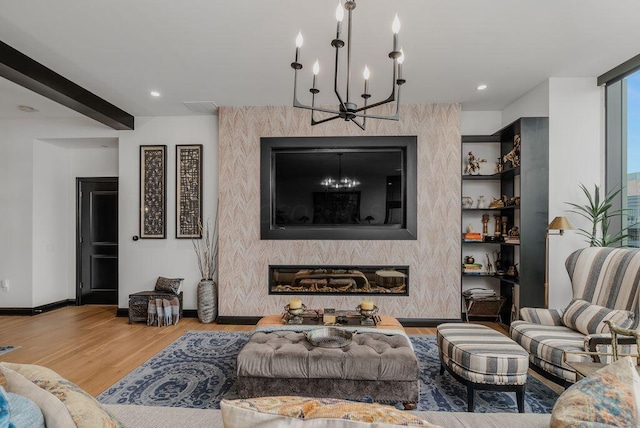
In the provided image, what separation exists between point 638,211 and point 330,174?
3.24m

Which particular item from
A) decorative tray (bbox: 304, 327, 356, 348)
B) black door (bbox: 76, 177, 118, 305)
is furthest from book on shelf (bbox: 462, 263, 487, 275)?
black door (bbox: 76, 177, 118, 305)

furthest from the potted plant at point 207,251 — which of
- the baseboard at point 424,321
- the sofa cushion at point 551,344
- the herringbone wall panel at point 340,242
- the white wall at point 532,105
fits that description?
the white wall at point 532,105

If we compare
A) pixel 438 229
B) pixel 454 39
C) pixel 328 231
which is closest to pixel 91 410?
pixel 454 39

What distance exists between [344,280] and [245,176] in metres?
1.87

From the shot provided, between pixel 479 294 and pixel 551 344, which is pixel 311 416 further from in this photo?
pixel 479 294

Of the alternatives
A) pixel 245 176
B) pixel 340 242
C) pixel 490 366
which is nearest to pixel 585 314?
pixel 490 366

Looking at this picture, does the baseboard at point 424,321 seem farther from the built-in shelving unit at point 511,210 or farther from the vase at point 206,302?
the vase at point 206,302

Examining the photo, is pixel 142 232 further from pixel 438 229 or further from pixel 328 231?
pixel 438 229

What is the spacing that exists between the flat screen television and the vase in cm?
100

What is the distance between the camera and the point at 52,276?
5344 millimetres

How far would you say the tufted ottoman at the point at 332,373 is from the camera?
7.42 feet

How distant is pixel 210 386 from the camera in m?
2.71

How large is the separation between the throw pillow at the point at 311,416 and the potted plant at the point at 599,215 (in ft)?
11.9

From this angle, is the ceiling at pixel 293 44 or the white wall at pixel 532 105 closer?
the ceiling at pixel 293 44
